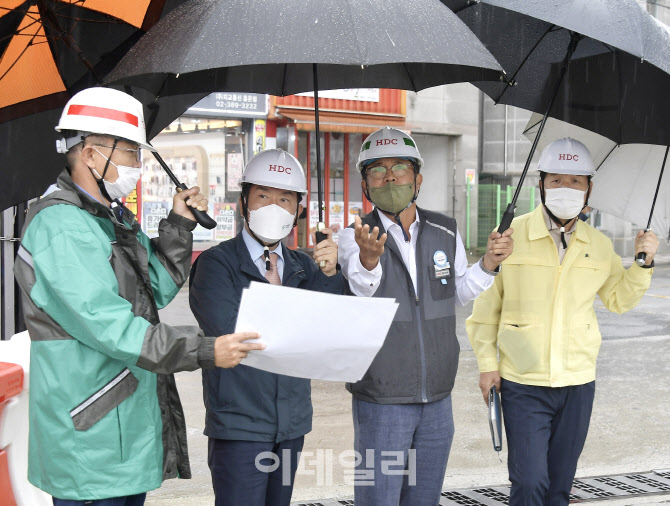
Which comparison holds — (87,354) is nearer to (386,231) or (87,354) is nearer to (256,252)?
(256,252)

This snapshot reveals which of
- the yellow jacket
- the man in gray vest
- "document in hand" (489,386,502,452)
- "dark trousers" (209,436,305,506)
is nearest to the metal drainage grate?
"document in hand" (489,386,502,452)

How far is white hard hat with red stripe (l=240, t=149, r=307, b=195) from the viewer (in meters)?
3.44

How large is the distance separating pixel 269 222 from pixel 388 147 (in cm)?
68

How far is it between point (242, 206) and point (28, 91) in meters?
1.22

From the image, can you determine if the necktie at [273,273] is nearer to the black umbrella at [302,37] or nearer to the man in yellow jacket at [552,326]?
the black umbrella at [302,37]

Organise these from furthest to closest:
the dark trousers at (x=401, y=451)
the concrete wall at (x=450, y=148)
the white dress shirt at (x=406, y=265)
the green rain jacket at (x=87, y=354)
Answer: the concrete wall at (x=450, y=148), the dark trousers at (x=401, y=451), the white dress shirt at (x=406, y=265), the green rain jacket at (x=87, y=354)

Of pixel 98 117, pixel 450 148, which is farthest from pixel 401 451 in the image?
pixel 450 148

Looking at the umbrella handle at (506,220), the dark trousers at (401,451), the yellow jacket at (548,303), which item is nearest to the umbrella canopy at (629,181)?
the yellow jacket at (548,303)

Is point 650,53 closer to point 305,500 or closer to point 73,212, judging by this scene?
point 73,212

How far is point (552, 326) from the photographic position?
3902 millimetres

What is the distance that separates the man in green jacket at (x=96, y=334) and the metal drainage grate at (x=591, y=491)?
252 centimetres

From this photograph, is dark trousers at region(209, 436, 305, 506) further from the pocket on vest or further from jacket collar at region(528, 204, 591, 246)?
jacket collar at region(528, 204, 591, 246)

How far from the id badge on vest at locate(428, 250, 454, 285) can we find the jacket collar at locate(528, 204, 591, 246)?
0.60 metres

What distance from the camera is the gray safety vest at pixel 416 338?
3.48 m
